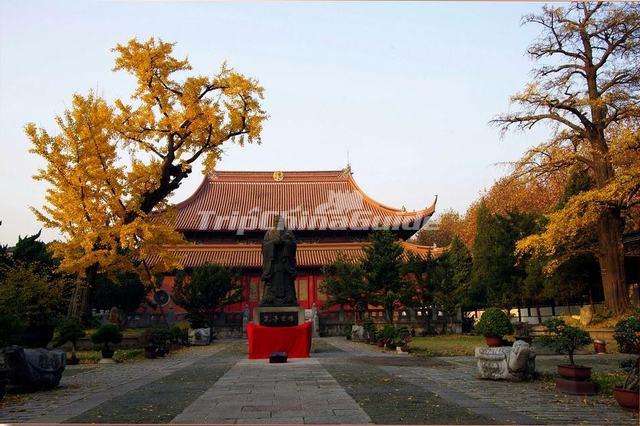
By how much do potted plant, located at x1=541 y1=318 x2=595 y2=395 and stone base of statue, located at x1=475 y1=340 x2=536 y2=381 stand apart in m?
0.80

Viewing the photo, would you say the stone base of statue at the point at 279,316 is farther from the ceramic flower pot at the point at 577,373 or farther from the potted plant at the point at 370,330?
the ceramic flower pot at the point at 577,373

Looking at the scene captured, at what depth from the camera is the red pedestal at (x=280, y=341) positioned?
14.6 m

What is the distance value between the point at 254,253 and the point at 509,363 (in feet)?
89.8

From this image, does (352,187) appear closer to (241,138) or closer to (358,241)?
(358,241)

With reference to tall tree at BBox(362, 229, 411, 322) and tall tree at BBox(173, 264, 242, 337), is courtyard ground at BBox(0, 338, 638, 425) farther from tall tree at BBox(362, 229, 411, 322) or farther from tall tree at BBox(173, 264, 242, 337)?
tall tree at BBox(173, 264, 242, 337)

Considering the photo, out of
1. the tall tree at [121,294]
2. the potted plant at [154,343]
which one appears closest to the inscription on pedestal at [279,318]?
the potted plant at [154,343]

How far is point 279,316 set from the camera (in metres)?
14.8

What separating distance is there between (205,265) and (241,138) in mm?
11206

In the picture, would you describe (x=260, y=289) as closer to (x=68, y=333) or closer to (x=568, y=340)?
(x=68, y=333)

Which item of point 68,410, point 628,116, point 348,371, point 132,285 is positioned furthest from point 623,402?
point 132,285

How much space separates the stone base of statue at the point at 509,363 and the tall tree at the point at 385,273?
16646 millimetres

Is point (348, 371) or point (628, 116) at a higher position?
point (628, 116)

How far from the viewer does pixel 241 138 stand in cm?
2092

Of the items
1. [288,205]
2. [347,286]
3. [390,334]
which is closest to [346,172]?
[288,205]
